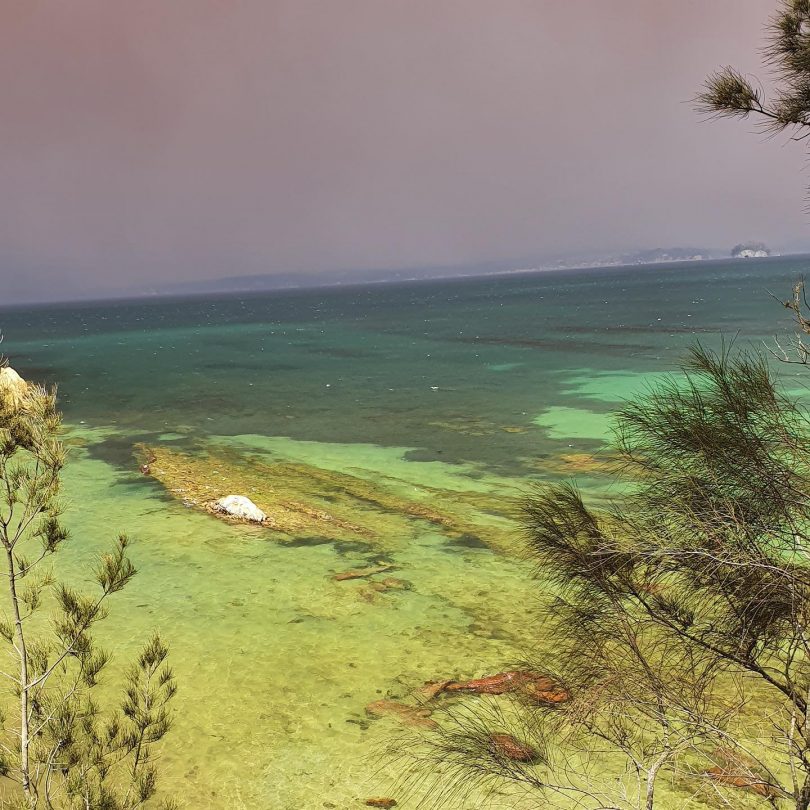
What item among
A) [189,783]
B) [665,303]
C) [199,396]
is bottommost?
[189,783]

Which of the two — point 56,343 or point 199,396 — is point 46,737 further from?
point 56,343

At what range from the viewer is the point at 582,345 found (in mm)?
51219

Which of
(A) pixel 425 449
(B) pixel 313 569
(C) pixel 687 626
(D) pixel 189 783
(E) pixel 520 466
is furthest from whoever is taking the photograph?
(A) pixel 425 449

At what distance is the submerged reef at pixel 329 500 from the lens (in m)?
15.7

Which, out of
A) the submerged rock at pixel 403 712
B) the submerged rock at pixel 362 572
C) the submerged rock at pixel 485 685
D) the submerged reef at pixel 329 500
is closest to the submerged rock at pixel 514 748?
the submerged rock at pixel 403 712

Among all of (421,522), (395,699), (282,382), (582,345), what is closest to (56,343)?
(282,382)

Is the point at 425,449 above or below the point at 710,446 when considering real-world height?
below

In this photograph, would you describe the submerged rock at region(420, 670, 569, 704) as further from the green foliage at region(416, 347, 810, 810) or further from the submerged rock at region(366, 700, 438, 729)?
the green foliage at region(416, 347, 810, 810)

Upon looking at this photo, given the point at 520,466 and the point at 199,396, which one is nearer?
the point at 520,466

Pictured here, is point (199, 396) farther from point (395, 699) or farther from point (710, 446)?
point (710, 446)

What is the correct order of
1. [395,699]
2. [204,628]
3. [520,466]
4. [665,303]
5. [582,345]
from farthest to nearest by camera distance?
1. [665,303]
2. [582,345]
3. [520,466]
4. [204,628]
5. [395,699]

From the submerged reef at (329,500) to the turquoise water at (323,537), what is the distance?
11cm

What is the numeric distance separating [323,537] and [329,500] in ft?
9.60

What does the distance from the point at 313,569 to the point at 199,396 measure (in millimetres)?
25600
